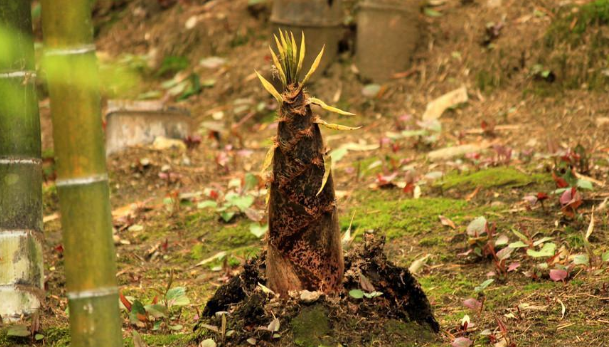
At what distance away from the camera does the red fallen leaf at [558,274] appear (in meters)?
2.56

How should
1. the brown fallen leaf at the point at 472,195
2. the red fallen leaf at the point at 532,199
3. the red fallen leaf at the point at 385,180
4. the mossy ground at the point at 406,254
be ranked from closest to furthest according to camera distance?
1. the mossy ground at the point at 406,254
2. the red fallen leaf at the point at 532,199
3. the brown fallen leaf at the point at 472,195
4. the red fallen leaf at the point at 385,180

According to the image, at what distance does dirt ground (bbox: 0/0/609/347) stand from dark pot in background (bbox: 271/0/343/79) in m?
0.18

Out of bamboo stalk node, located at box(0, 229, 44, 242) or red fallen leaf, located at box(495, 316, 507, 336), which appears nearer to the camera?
red fallen leaf, located at box(495, 316, 507, 336)

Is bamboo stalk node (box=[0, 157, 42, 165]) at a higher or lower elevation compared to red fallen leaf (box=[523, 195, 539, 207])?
higher

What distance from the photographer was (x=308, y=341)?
7.06 ft

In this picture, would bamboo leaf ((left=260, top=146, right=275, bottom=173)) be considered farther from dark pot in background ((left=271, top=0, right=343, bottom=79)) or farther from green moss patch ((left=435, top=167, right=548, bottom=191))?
dark pot in background ((left=271, top=0, right=343, bottom=79))

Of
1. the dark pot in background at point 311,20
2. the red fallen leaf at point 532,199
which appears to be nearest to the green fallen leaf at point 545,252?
the red fallen leaf at point 532,199

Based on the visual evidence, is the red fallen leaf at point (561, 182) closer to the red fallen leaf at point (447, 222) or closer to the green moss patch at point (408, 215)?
the green moss patch at point (408, 215)

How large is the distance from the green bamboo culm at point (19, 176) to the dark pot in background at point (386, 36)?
293cm

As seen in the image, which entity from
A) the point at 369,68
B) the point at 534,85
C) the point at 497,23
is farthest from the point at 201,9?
the point at 534,85

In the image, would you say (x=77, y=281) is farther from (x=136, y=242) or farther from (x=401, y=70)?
(x=401, y=70)

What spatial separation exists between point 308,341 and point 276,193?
41 centimetres

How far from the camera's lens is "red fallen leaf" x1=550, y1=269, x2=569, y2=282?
2.56m

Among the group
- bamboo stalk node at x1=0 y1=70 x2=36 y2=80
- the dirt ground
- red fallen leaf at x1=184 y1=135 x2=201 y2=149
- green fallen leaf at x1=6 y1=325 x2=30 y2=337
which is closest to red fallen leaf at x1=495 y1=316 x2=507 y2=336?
the dirt ground
